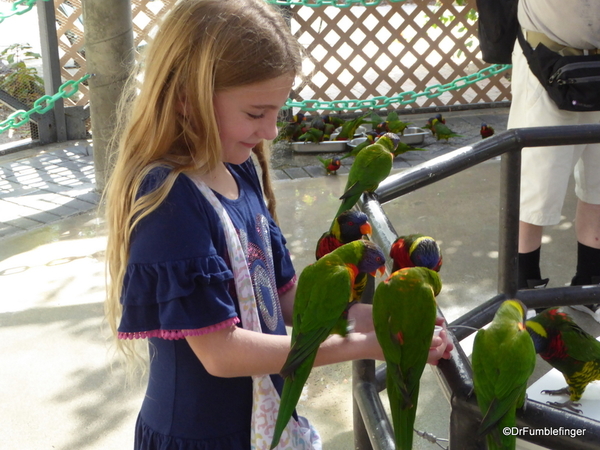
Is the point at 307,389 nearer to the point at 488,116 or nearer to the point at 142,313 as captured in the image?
the point at 142,313

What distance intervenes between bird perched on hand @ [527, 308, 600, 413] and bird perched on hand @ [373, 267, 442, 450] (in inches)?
30.9

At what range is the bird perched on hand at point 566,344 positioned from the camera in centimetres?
159

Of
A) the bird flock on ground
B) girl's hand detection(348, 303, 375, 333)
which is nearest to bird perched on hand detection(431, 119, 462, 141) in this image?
the bird flock on ground

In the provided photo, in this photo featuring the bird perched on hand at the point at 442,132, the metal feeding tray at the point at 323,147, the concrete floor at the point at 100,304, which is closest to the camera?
the concrete floor at the point at 100,304

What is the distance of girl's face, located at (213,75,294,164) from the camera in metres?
1.20

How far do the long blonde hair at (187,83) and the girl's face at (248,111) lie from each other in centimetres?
2

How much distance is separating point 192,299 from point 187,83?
1.28ft

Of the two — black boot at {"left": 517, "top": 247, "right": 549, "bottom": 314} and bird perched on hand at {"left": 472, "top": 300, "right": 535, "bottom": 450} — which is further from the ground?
bird perched on hand at {"left": 472, "top": 300, "right": 535, "bottom": 450}

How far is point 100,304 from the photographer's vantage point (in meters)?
3.12

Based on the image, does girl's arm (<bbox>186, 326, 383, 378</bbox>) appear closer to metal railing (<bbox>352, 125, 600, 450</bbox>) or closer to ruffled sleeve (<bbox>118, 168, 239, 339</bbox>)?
ruffled sleeve (<bbox>118, 168, 239, 339</bbox>)

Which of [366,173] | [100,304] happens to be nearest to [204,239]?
[366,173]

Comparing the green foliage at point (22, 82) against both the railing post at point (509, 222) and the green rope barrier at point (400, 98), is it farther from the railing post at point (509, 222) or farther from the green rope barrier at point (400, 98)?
the railing post at point (509, 222)

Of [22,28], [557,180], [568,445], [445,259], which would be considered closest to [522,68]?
[557,180]

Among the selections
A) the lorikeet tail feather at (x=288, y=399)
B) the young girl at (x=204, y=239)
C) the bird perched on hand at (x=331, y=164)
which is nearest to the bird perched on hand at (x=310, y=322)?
the lorikeet tail feather at (x=288, y=399)
